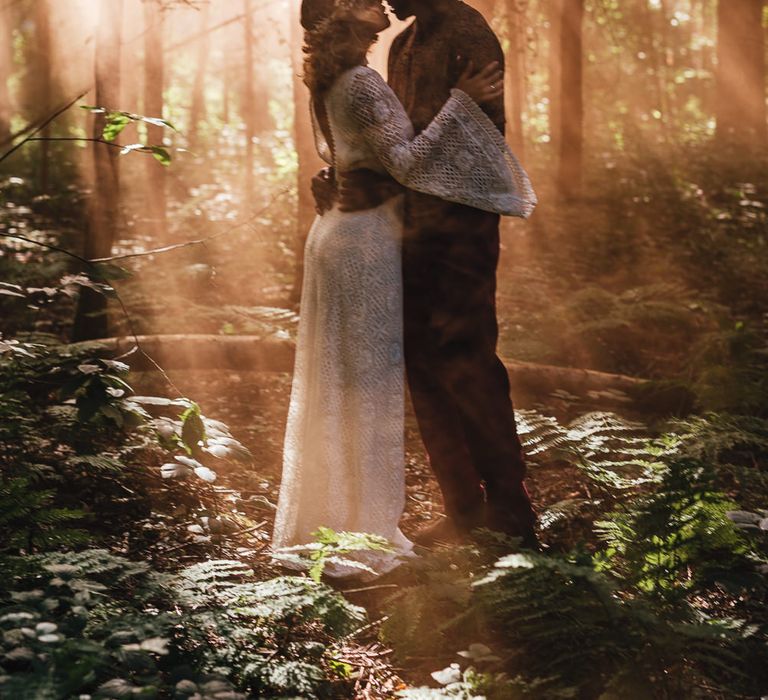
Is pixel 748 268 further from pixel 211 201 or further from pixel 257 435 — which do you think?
pixel 211 201

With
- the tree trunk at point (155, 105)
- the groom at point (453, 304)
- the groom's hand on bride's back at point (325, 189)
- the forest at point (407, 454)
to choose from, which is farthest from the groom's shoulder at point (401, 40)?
the tree trunk at point (155, 105)

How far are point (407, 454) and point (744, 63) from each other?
491 inches

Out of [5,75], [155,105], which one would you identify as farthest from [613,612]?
[5,75]

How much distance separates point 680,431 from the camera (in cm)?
560

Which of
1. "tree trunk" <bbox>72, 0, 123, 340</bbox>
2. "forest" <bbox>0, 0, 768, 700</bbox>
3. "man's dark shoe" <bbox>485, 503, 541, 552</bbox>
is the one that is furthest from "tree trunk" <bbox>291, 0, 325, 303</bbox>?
"man's dark shoe" <bbox>485, 503, 541, 552</bbox>

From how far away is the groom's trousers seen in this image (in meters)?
4.12

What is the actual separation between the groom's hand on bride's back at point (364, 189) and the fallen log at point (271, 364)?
2654 millimetres

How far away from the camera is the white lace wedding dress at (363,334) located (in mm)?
3945

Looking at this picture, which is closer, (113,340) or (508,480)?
(508,480)

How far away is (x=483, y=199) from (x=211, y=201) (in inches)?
448

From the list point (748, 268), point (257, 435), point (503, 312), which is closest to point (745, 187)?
point (748, 268)

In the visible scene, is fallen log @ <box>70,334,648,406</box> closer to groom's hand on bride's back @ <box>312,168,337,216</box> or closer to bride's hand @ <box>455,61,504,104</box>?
groom's hand on bride's back @ <box>312,168,337,216</box>

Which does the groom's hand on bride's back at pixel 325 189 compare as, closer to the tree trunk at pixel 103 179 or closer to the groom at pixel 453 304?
the groom at pixel 453 304

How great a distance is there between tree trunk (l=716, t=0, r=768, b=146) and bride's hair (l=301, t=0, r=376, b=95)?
13.5 m
